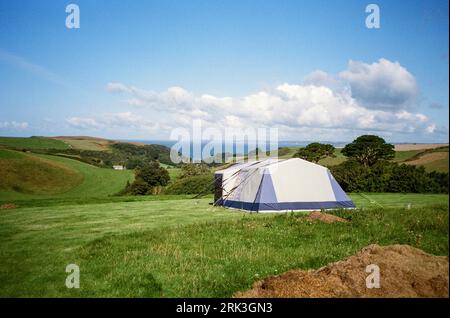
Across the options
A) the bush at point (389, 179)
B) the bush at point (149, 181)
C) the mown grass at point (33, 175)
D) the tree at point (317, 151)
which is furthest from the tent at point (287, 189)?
the mown grass at point (33, 175)

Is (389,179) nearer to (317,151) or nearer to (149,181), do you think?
(317,151)

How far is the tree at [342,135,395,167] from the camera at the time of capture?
63125 mm

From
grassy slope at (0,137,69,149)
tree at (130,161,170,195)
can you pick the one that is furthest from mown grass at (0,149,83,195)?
grassy slope at (0,137,69,149)

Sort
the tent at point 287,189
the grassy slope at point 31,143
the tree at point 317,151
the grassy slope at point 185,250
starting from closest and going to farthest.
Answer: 1. the grassy slope at point 185,250
2. the tent at point 287,189
3. the tree at point 317,151
4. the grassy slope at point 31,143

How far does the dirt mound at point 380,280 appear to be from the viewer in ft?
17.7

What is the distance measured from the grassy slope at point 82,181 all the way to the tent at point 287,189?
135ft

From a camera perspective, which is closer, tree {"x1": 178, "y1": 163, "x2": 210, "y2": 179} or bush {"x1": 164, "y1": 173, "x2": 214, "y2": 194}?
bush {"x1": 164, "y1": 173, "x2": 214, "y2": 194}

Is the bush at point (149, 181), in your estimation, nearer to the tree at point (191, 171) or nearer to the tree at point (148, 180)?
the tree at point (148, 180)

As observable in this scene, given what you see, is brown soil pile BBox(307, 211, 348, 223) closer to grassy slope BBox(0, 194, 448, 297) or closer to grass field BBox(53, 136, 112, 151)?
grassy slope BBox(0, 194, 448, 297)

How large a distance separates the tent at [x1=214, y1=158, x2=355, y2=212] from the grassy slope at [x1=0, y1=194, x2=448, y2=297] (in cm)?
459

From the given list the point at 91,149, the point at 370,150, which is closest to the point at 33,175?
the point at 91,149

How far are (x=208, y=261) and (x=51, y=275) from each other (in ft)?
11.9
